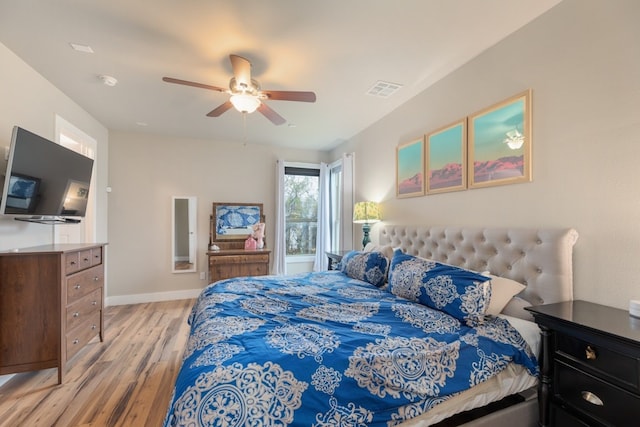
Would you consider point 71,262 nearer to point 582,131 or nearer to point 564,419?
point 564,419

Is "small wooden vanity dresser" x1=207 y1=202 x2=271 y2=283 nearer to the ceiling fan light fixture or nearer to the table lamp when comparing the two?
the table lamp

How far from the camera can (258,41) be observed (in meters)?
2.11

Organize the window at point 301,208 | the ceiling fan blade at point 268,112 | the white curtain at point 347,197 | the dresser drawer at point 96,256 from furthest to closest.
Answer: the window at point 301,208 < the white curtain at point 347,197 < the dresser drawer at point 96,256 < the ceiling fan blade at point 268,112

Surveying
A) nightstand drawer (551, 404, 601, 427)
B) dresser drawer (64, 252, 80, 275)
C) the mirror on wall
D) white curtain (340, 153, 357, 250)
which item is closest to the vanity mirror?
the mirror on wall

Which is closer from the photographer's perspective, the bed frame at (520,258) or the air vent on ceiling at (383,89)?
the bed frame at (520,258)

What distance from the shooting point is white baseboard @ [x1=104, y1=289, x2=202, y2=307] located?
4.30 m

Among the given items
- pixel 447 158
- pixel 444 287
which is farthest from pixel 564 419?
pixel 447 158

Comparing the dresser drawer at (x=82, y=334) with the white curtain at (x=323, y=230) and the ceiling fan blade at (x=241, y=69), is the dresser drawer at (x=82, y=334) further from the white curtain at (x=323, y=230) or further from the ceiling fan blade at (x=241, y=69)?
the white curtain at (x=323, y=230)

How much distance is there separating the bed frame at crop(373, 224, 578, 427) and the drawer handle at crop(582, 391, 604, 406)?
32 cm

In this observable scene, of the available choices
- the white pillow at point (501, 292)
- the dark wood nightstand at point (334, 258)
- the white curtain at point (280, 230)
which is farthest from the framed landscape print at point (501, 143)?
the white curtain at point (280, 230)

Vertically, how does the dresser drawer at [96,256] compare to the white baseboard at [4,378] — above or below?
above

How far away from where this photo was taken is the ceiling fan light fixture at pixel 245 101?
2.28 meters

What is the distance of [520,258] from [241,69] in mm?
2469

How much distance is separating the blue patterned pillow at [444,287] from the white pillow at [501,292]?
0.12m
